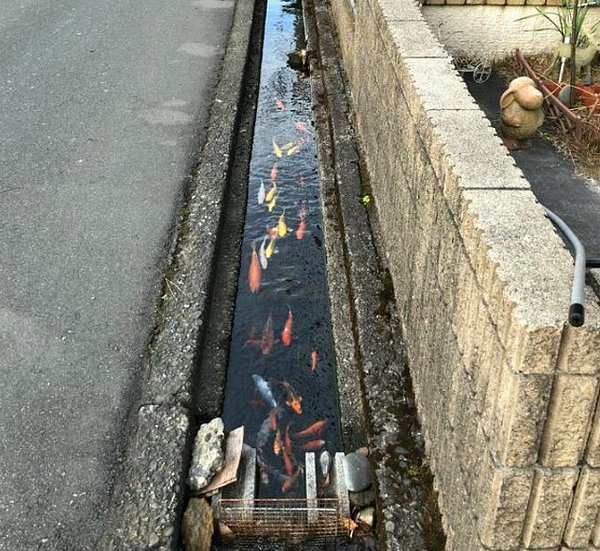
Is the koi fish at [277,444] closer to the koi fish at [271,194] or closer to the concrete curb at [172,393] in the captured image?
the concrete curb at [172,393]

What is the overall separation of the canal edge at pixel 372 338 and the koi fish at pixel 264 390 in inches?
17.2

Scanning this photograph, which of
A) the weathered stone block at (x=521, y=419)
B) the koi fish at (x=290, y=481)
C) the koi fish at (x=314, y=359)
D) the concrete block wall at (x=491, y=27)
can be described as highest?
the weathered stone block at (x=521, y=419)

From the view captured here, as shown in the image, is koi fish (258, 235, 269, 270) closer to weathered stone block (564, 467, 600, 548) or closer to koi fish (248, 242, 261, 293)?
koi fish (248, 242, 261, 293)

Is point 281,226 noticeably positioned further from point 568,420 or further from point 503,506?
point 568,420

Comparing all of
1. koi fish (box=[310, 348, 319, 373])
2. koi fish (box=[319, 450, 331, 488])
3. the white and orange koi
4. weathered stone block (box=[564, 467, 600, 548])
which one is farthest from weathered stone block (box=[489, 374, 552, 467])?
the white and orange koi

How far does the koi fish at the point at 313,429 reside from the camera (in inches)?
173

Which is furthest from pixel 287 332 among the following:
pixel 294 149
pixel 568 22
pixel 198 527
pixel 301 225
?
pixel 568 22

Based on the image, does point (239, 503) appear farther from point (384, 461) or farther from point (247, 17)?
point (247, 17)

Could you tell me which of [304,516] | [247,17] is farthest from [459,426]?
[247,17]

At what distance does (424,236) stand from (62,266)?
2.66m

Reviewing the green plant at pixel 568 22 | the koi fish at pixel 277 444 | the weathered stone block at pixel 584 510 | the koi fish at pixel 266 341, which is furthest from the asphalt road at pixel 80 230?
the green plant at pixel 568 22

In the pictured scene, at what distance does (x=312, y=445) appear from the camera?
14.1ft

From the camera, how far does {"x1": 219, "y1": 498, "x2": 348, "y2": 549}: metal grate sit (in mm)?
3666

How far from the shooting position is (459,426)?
10.0 ft
